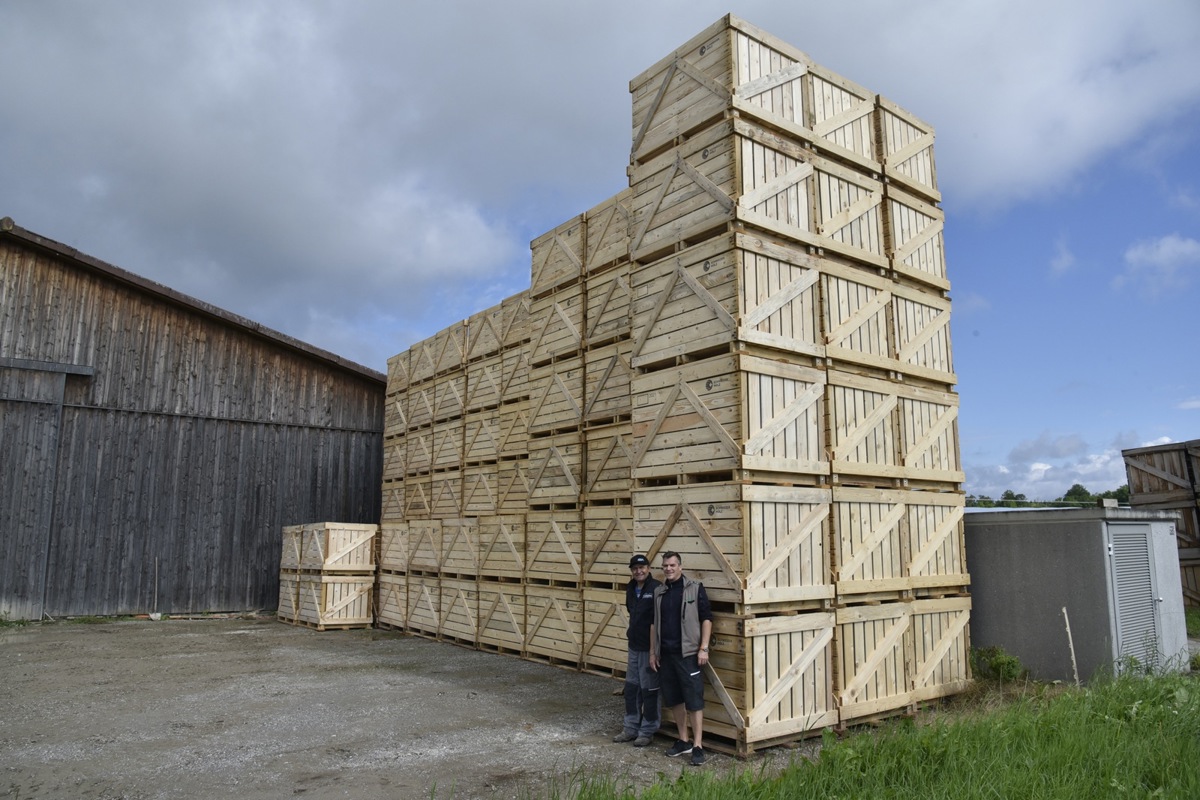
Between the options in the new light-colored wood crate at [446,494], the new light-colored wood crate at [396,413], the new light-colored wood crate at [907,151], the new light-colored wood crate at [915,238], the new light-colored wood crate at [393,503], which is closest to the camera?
the new light-colored wood crate at [915,238]

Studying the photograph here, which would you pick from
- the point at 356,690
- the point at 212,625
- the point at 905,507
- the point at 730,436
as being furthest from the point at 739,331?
the point at 212,625

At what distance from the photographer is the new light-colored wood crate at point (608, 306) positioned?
1248 centimetres

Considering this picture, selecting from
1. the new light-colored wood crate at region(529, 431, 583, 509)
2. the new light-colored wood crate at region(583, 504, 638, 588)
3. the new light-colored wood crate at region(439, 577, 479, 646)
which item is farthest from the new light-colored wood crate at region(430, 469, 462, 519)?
the new light-colored wood crate at region(583, 504, 638, 588)

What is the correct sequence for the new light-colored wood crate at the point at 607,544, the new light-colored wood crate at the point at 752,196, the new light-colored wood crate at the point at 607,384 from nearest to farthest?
the new light-colored wood crate at the point at 752,196 → the new light-colored wood crate at the point at 607,544 → the new light-colored wood crate at the point at 607,384

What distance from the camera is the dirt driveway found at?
23.9 ft

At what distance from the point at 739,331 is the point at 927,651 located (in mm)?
4872

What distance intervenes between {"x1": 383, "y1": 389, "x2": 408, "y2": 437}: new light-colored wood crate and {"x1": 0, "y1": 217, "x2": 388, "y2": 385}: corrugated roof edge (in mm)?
1927

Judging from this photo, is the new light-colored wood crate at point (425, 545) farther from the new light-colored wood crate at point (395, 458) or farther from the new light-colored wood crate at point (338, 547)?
the new light-colored wood crate at point (395, 458)

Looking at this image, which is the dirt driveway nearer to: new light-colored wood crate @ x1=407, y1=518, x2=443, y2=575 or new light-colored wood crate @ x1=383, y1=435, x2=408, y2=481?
new light-colored wood crate @ x1=407, y1=518, x2=443, y2=575

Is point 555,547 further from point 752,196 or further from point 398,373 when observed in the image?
point 398,373

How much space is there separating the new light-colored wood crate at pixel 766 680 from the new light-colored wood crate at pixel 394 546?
11711 mm

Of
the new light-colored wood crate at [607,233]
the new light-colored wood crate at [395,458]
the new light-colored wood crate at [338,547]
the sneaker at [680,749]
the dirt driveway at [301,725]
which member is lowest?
the dirt driveway at [301,725]

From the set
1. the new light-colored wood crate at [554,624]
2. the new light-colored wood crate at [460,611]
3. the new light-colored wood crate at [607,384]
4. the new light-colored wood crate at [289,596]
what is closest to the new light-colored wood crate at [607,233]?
the new light-colored wood crate at [607,384]

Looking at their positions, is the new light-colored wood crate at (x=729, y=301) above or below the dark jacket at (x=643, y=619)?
above
